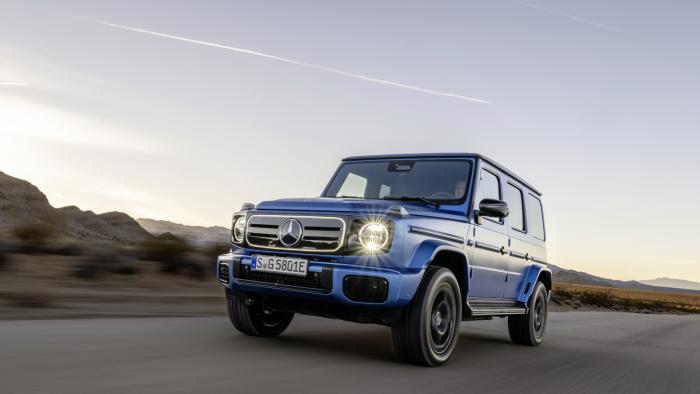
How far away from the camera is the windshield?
646 centimetres

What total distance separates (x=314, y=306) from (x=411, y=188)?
5.99ft

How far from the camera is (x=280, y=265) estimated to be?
5.40m

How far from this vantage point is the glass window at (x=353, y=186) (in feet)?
22.9

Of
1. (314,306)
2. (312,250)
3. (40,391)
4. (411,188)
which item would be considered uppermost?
(411,188)

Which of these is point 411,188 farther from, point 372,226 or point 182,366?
point 182,366

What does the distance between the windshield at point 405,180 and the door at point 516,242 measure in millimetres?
1215

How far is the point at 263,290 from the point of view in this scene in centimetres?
553

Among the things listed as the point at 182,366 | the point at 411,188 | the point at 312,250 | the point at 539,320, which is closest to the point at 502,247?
the point at 411,188

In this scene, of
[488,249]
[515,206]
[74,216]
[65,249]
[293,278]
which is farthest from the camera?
[74,216]

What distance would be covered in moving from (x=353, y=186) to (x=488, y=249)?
1530 mm

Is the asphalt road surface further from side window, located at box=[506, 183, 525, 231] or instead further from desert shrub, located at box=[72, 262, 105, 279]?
desert shrub, located at box=[72, 262, 105, 279]

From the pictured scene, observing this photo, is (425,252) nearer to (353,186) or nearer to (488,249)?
(488,249)

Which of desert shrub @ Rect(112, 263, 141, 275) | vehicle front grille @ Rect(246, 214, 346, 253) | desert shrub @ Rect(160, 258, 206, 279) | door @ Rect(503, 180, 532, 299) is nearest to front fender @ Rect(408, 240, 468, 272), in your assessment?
vehicle front grille @ Rect(246, 214, 346, 253)

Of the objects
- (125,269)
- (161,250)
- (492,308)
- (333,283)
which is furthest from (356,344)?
(161,250)
